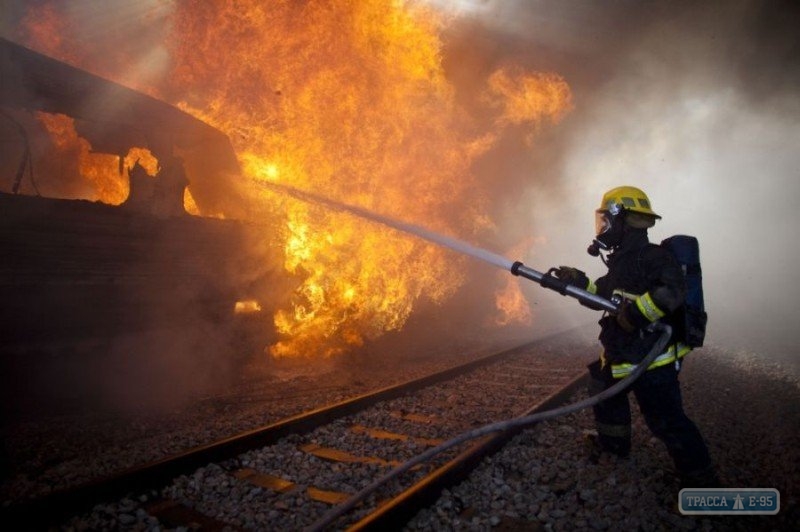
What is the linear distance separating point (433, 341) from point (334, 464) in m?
9.38

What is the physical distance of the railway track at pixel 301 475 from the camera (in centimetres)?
322

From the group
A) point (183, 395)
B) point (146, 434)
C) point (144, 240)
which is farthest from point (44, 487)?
point (144, 240)

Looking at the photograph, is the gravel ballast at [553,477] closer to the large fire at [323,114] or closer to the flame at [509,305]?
the large fire at [323,114]

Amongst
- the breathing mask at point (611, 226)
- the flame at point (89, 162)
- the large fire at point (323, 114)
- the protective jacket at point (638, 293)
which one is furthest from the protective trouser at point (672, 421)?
the flame at point (89, 162)

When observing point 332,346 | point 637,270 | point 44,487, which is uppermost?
point 637,270

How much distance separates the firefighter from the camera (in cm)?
378

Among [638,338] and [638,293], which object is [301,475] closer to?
[638,338]

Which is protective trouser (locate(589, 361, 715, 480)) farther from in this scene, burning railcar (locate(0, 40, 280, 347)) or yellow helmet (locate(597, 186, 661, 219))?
burning railcar (locate(0, 40, 280, 347))

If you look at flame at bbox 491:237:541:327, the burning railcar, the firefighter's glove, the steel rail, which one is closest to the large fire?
the burning railcar

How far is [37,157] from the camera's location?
12328 millimetres

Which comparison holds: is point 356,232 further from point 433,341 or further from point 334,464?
point 334,464

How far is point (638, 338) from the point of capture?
4117mm
